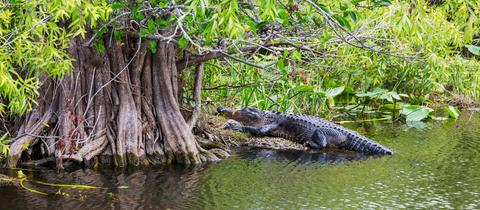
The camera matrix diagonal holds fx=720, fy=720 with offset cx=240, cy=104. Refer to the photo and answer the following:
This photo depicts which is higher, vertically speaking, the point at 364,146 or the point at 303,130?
the point at 303,130

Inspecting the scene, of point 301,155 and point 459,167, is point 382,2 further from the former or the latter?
point 301,155

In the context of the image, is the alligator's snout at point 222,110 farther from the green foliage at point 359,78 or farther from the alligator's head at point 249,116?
the green foliage at point 359,78

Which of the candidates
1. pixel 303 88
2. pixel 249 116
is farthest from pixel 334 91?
pixel 249 116

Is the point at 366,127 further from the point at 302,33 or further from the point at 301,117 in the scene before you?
the point at 302,33

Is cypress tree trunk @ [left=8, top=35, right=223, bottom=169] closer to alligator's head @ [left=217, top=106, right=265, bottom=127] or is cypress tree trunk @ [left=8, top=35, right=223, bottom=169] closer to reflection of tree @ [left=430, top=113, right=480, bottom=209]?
alligator's head @ [left=217, top=106, right=265, bottom=127]

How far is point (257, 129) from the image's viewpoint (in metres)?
10.2

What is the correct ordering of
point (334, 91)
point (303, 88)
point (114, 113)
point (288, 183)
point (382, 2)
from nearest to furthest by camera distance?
point (382, 2), point (288, 183), point (114, 113), point (303, 88), point (334, 91)

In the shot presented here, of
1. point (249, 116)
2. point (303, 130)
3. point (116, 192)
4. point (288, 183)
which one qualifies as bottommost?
point (288, 183)

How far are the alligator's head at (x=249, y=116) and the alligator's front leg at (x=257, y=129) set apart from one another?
0.17 m

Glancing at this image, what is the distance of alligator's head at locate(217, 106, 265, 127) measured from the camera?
10.3 m

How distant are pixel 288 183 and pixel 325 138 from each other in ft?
8.40

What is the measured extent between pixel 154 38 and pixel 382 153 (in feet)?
10.6

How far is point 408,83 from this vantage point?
1308 centimetres

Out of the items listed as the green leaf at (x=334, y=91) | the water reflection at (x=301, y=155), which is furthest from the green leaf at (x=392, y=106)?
the water reflection at (x=301, y=155)
